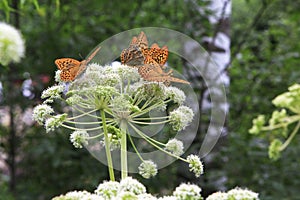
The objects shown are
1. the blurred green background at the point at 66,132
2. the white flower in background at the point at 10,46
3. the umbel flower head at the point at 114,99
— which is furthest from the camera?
the blurred green background at the point at 66,132

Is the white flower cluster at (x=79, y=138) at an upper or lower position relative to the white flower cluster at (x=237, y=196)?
upper

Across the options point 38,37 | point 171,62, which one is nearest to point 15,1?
point 38,37

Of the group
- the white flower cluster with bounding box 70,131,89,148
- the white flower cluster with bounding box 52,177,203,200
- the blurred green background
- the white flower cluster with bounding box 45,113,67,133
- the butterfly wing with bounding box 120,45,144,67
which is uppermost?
the blurred green background

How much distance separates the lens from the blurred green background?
197 centimetres

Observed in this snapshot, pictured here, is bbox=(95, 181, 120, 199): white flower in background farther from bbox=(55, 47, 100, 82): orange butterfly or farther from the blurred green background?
the blurred green background

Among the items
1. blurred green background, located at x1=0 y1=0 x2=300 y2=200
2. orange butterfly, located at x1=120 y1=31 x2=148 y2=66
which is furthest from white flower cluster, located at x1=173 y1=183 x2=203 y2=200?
blurred green background, located at x1=0 y1=0 x2=300 y2=200

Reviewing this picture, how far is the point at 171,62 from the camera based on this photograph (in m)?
2.06

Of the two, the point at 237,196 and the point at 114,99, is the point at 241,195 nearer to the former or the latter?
the point at 237,196

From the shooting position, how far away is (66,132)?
1.96m

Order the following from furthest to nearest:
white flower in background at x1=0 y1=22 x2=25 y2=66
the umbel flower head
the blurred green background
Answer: the blurred green background, the umbel flower head, white flower in background at x1=0 y1=22 x2=25 y2=66

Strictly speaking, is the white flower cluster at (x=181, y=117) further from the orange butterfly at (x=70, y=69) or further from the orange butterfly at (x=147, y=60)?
the orange butterfly at (x=70, y=69)

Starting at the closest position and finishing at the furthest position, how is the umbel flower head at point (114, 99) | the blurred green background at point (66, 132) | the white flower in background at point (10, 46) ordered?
the white flower in background at point (10, 46) → the umbel flower head at point (114, 99) → the blurred green background at point (66, 132)

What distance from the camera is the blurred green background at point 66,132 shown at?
1.97 metres

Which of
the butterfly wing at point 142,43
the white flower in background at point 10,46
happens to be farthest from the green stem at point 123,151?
the white flower in background at point 10,46
